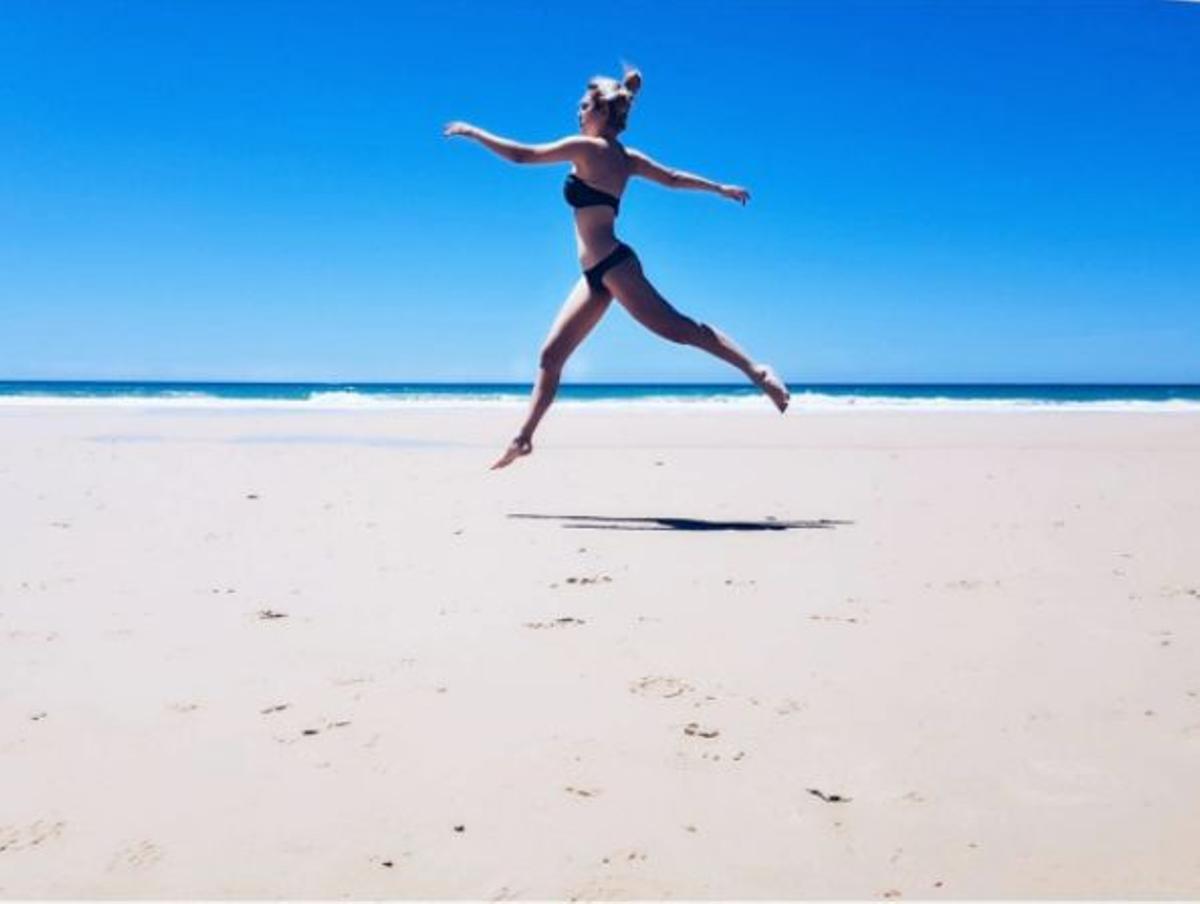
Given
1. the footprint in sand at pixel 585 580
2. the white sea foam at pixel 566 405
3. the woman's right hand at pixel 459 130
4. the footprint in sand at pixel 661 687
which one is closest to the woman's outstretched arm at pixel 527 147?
the woman's right hand at pixel 459 130

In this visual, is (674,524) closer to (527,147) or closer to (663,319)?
(663,319)

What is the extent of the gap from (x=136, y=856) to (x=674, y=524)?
3864 mm

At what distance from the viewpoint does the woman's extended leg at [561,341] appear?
5.96 meters

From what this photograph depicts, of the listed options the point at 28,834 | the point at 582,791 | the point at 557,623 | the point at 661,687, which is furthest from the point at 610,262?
the point at 28,834

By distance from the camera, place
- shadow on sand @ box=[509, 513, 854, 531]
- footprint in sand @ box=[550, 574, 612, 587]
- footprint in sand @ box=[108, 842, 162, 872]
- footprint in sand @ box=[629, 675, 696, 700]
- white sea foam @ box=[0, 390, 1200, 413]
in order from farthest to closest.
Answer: white sea foam @ box=[0, 390, 1200, 413], shadow on sand @ box=[509, 513, 854, 531], footprint in sand @ box=[550, 574, 612, 587], footprint in sand @ box=[629, 675, 696, 700], footprint in sand @ box=[108, 842, 162, 872]

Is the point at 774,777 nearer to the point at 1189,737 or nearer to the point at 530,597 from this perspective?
the point at 1189,737

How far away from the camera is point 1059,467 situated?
8.38 metres

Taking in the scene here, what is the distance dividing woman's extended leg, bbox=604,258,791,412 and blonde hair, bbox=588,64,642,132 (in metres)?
0.79

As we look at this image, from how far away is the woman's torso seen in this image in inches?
224

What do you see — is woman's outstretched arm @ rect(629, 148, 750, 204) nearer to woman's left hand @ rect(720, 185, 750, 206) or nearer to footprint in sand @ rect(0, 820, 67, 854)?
woman's left hand @ rect(720, 185, 750, 206)

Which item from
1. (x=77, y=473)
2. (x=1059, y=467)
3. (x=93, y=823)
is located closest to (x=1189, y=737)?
(x=93, y=823)

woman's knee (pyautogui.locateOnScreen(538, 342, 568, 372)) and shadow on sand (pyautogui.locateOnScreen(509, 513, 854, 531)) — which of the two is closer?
shadow on sand (pyautogui.locateOnScreen(509, 513, 854, 531))

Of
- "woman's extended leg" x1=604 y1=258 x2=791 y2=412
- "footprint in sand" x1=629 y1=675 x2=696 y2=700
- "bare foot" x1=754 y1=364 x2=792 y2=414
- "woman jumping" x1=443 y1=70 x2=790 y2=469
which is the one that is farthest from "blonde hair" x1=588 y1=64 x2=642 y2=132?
"footprint in sand" x1=629 y1=675 x2=696 y2=700

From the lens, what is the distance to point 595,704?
244cm
